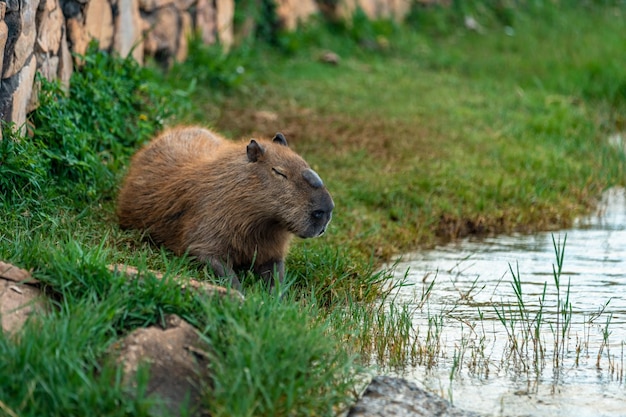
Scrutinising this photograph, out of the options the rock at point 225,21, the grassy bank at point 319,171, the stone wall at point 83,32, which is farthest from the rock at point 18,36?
the rock at point 225,21

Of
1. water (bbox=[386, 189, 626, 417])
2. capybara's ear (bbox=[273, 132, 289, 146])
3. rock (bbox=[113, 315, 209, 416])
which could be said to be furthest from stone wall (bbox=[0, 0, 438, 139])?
water (bbox=[386, 189, 626, 417])

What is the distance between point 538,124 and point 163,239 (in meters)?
5.10

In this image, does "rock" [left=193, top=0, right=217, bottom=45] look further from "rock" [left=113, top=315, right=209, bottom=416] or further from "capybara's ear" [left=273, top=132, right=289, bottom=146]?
"rock" [left=113, top=315, right=209, bottom=416]

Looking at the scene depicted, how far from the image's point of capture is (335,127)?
29.7 ft

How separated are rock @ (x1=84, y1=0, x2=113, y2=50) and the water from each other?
9.38 feet

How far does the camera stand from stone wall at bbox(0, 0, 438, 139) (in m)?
5.71

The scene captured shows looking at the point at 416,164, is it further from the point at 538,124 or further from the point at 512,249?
the point at 538,124

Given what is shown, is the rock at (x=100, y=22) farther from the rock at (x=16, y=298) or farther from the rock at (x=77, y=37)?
the rock at (x=16, y=298)

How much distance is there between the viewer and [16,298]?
4.05 meters

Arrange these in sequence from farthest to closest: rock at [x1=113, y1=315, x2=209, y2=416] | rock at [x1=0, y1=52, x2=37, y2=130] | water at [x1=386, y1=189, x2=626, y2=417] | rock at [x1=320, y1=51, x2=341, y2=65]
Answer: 1. rock at [x1=320, y1=51, x2=341, y2=65]
2. rock at [x1=0, y1=52, x2=37, y2=130]
3. water at [x1=386, y1=189, x2=626, y2=417]
4. rock at [x1=113, y1=315, x2=209, y2=416]

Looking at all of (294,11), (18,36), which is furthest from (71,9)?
(294,11)

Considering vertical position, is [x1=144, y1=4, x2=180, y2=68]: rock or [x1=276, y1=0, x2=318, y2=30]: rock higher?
[x1=276, y1=0, x2=318, y2=30]: rock

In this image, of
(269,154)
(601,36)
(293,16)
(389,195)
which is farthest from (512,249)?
(601,36)

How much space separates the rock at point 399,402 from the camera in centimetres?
388
